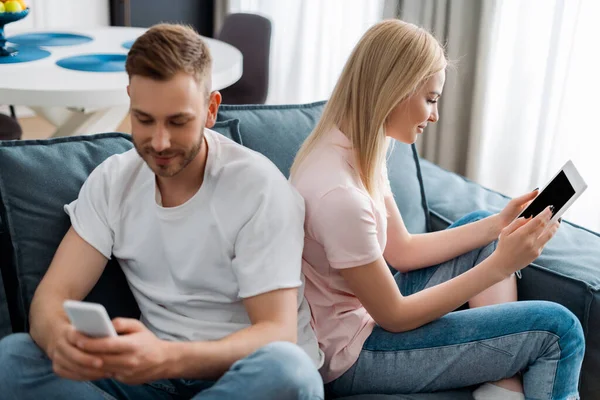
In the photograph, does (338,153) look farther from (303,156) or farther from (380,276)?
(380,276)

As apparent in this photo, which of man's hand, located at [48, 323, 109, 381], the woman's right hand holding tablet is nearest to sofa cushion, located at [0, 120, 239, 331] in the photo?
man's hand, located at [48, 323, 109, 381]

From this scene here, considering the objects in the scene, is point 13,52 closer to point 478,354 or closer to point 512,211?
point 512,211

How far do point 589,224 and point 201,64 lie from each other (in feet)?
6.57

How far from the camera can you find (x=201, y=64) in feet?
4.26

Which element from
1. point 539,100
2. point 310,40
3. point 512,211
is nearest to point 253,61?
point 310,40

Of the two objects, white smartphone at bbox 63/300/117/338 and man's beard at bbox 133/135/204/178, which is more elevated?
man's beard at bbox 133/135/204/178

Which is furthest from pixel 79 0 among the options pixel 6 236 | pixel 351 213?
pixel 351 213

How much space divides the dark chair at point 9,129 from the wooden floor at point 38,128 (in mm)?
1367

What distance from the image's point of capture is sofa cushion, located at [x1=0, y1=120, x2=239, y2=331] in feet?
4.76

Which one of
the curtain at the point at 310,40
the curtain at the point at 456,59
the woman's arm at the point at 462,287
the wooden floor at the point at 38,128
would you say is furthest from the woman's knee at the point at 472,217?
the wooden floor at the point at 38,128

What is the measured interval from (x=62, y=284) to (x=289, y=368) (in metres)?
0.47

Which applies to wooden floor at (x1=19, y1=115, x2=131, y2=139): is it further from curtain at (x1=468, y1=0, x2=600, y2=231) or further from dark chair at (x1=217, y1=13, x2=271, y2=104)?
curtain at (x1=468, y1=0, x2=600, y2=231)

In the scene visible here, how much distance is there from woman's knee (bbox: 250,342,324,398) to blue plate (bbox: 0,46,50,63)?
6.16ft

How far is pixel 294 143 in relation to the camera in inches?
73.0
